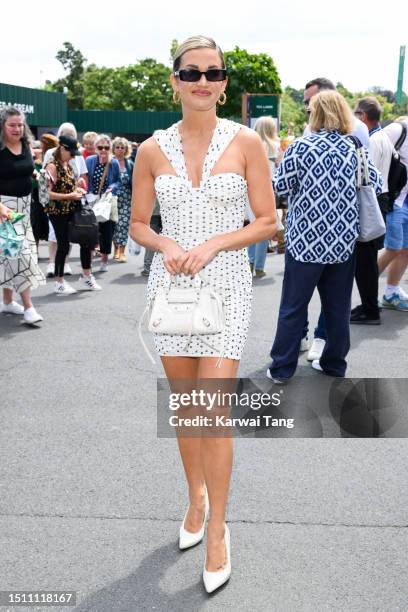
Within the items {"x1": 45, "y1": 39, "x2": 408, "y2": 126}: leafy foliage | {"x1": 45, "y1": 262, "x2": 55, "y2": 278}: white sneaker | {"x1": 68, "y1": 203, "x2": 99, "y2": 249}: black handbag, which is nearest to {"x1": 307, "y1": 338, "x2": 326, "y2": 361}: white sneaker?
{"x1": 68, "y1": 203, "x2": 99, "y2": 249}: black handbag

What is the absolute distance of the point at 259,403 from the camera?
5156mm

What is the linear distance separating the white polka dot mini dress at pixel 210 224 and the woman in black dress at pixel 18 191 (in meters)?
4.11

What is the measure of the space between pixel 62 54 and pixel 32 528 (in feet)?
408

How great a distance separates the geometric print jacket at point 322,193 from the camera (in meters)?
4.92

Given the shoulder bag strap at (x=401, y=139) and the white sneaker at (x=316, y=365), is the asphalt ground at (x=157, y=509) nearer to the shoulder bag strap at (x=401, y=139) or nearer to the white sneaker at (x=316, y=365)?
the white sneaker at (x=316, y=365)

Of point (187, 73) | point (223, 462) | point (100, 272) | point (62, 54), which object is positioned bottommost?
point (100, 272)

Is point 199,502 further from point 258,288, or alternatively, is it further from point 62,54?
point 62,54

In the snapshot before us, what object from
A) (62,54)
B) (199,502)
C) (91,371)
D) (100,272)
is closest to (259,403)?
(91,371)

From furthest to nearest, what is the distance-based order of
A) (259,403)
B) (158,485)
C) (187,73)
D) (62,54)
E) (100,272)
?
1. (62,54)
2. (100,272)
3. (259,403)
4. (158,485)
5. (187,73)

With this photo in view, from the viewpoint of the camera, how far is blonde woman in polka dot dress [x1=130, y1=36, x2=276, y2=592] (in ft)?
9.47

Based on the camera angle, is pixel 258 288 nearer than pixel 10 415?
No

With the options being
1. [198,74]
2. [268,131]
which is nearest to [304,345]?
[198,74]

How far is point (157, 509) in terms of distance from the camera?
11.5 feet
